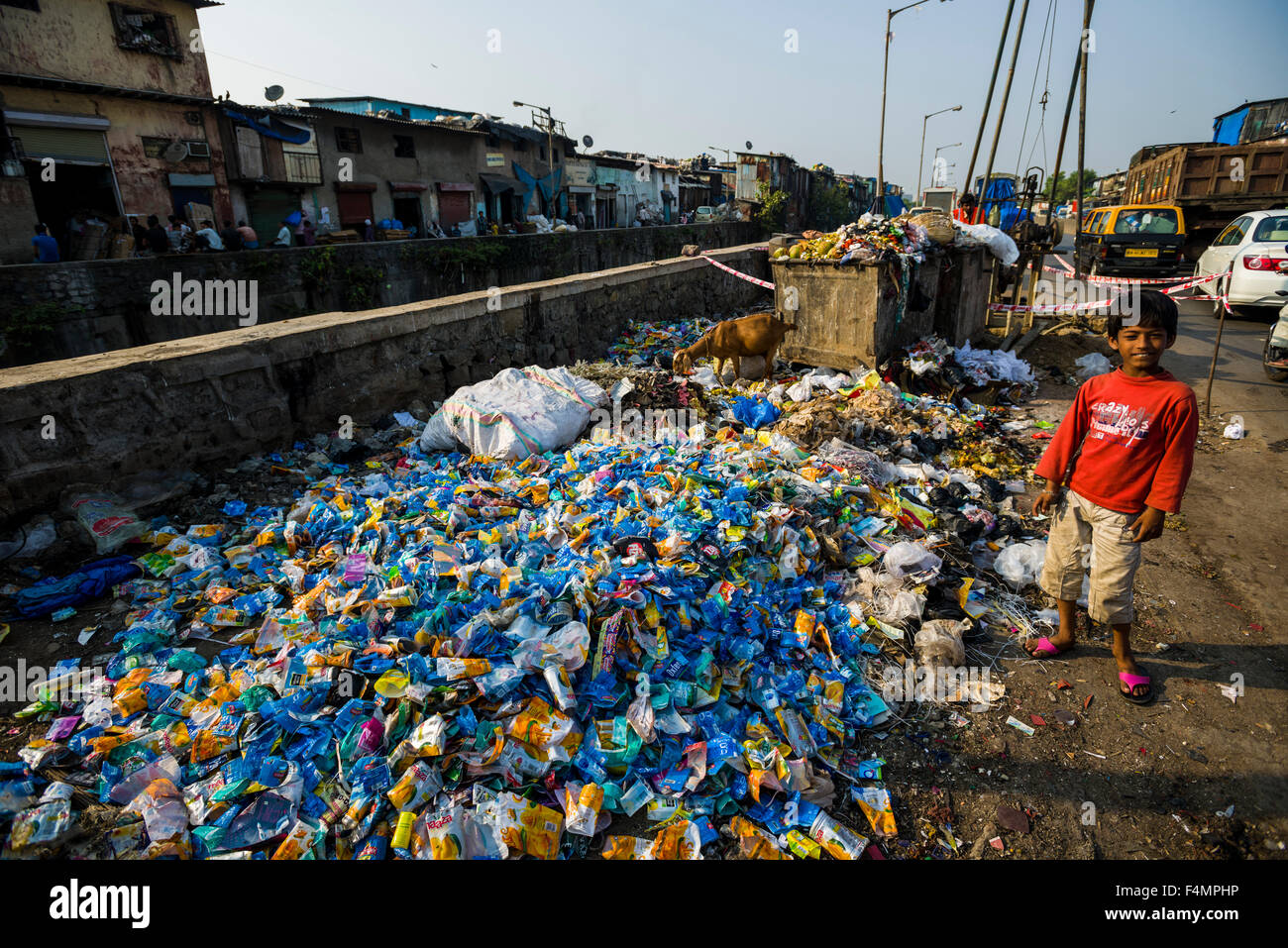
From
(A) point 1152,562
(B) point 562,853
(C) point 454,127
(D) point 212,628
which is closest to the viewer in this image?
(B) point 562,853

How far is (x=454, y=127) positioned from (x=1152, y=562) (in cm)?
2274

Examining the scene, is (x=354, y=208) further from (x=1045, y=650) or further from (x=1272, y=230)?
(x=1045, y=650)

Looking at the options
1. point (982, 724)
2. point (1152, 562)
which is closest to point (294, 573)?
point (982, 724)

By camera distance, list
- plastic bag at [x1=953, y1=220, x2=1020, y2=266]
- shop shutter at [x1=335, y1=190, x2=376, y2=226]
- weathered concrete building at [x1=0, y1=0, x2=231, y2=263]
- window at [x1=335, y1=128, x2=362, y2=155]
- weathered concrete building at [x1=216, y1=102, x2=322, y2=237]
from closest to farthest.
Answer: plastic bag at [x1=953, y1=220, x2=1020, y2=266] < weathered concrete building at [x1=0, y1=0, x2=231, y2=263] < weathered concrete building at [x1=216, y1=102, x2=322, y2=237] < window at [x1=335, y1=128, x2=362, y2=155] < shop shutter at [x1=335, y1=190, x2=376, y2=226]

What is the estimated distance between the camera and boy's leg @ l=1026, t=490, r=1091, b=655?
9.64 ft

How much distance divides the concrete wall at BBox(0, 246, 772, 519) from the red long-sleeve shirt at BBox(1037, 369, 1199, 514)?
502 cm

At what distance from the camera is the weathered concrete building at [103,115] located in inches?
500

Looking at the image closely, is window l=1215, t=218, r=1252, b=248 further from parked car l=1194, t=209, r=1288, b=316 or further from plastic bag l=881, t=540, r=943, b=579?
plastic bag l=881, t=540, r=943, b=579

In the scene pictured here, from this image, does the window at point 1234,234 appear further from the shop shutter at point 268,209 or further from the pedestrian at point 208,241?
the shop shutter at point 268,209

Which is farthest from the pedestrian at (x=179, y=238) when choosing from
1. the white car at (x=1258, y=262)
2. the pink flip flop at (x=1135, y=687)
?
the white car at (x=1258, y=262)

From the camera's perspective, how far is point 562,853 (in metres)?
2.18

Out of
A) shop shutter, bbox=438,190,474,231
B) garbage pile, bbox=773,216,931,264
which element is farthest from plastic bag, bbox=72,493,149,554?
shop shutter, bbox=438,190,474,231

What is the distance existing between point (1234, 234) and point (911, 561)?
1117cm
